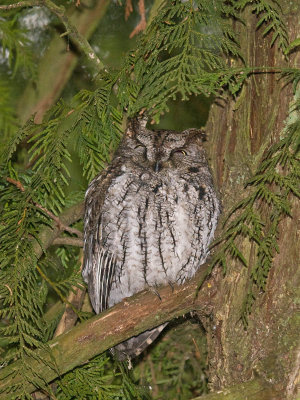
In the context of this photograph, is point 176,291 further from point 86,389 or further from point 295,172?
point 295,172

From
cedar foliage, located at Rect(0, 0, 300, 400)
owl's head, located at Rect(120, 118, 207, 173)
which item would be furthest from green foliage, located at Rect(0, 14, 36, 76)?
owl's head, located at Rect(120, 118, 207, 173)

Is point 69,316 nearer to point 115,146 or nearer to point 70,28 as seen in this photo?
point 115,146

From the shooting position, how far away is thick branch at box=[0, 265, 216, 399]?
209 cm

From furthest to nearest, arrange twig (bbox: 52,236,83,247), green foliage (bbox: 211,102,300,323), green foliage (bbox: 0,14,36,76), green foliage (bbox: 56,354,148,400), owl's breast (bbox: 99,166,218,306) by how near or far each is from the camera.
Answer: green foliage (bbox: 0,14,36,76) < twig (bbox: 52,236,83,247) < owl's breast (bbox: 99,166,218,306) < green foliage (bbox: 56,354,148,400) < green foliage (bbox: 211,102,300,323)

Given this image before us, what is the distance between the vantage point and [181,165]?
2.61m

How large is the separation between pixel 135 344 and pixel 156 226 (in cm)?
64

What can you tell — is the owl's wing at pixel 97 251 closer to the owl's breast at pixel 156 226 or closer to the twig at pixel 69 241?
the owl's breast at pixel 156 226

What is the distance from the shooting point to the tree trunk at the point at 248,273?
186 centimetres

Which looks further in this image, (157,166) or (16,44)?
(16,44)

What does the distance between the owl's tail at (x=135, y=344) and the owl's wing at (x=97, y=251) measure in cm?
21

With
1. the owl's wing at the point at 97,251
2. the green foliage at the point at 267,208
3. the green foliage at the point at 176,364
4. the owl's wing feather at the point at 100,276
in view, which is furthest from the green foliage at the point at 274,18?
the green foliage at the point at 176,364

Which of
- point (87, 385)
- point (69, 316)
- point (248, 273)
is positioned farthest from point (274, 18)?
point (69, 316)

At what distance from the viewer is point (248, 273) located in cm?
204

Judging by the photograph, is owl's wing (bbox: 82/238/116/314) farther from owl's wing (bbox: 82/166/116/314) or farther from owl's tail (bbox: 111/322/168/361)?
owl's tail (bbox: 111/322/168/361)
